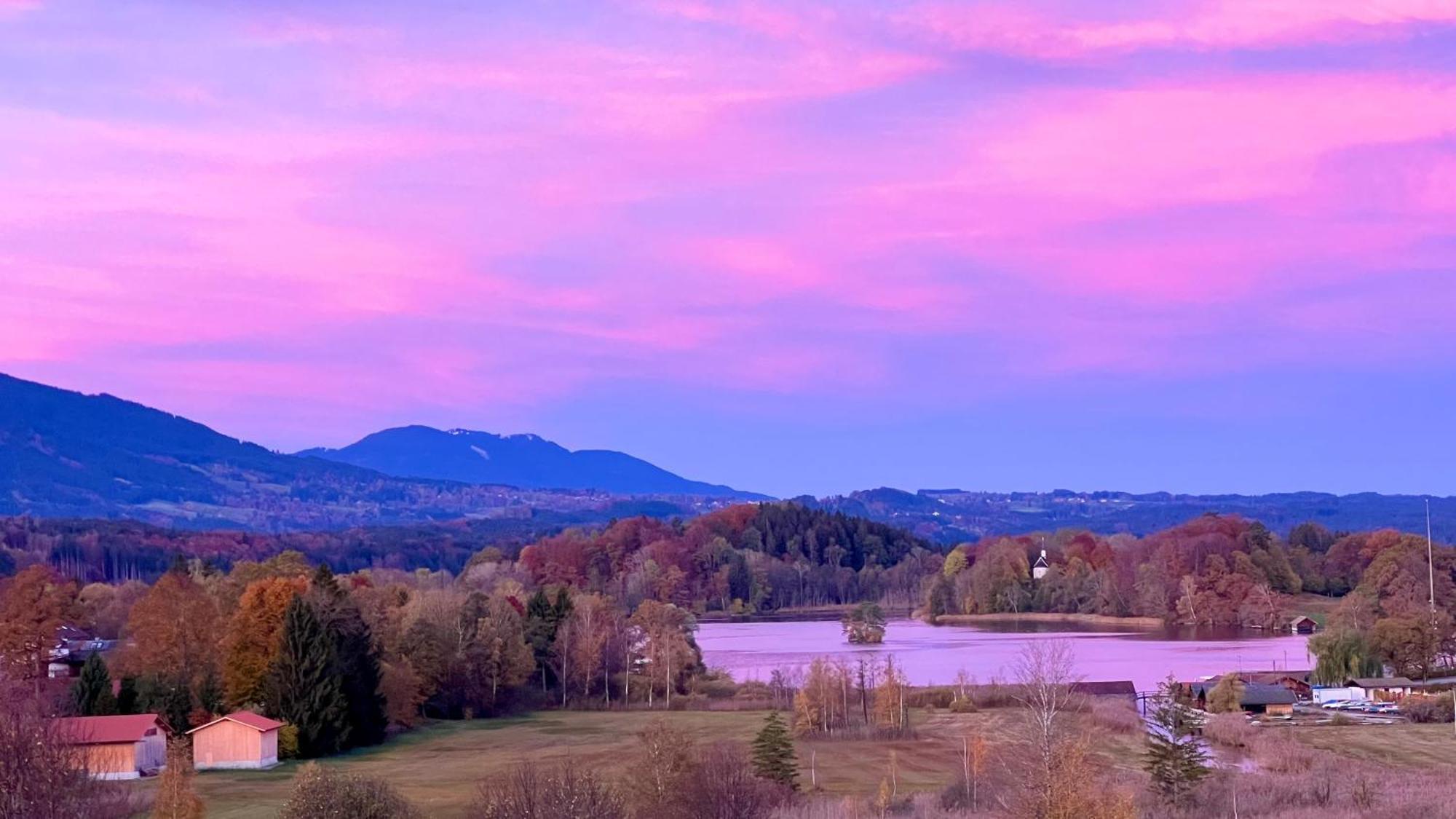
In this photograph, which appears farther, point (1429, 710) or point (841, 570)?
point (841, 570)

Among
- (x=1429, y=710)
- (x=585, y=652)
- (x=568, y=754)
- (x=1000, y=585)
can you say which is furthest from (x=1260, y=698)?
(x=1000, y=585)

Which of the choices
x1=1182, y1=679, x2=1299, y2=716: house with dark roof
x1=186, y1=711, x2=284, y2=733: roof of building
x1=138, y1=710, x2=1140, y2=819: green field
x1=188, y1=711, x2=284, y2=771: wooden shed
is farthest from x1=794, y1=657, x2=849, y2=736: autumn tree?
x1=188, y1=711, x2=284, y2=771: wooden shed

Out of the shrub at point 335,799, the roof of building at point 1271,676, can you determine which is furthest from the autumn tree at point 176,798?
the roof of building at point 1271,676

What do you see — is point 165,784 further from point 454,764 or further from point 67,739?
point 454,764

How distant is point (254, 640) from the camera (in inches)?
1700

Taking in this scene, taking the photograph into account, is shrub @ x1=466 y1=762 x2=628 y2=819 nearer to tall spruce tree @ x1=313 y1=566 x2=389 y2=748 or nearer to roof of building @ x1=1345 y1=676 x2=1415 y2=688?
tall spruce tree @ x1=313 y1=566 x2=389 y2=748

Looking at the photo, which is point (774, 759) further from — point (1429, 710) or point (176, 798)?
point (1429, 710)

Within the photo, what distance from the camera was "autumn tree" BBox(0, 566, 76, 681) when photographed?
46.7m

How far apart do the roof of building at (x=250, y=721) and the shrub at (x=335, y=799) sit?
48.0 feet

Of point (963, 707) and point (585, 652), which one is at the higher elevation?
point (585, 652)

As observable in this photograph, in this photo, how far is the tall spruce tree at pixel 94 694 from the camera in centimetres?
3953

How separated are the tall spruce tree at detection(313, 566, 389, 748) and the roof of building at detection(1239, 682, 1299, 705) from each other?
78.3 ft

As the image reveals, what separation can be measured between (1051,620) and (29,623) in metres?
72.5

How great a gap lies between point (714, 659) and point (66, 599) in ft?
85.7
